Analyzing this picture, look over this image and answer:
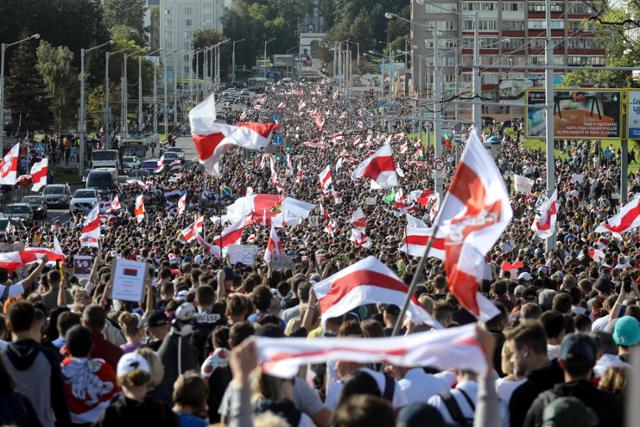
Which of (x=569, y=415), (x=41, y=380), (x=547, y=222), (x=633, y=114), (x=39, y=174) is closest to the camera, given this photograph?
(x=569, y=415)

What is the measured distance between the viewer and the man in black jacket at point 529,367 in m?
7.55

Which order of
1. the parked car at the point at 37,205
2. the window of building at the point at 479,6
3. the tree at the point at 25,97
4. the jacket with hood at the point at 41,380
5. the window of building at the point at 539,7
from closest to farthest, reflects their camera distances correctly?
the jacket with hood at the point at 41,380 < the parked car at the point at 37,205 < the tree at the point at 25,97 < the window of building at the point at 539,7 < the window of building at the point at 479,6

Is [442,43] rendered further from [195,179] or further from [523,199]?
[523,199]

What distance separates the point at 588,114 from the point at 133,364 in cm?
3871

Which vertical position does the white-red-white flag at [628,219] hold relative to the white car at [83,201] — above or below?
above

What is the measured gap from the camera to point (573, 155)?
216 feet

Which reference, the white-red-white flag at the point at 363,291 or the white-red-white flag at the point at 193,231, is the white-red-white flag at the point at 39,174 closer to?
the white-red-white flag at the point at 193,231

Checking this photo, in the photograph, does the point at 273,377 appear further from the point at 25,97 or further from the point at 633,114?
the point at 25,97

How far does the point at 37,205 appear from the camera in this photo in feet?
162

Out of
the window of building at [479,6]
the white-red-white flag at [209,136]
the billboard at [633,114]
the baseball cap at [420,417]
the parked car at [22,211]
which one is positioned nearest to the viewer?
the baseball cap at [420,417]

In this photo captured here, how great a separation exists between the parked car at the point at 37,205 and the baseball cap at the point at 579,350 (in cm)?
4215

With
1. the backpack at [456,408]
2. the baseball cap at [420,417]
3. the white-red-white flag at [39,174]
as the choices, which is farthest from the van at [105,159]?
the baseball cap at [420,417]

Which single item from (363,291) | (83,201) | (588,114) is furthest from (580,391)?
(83,201)

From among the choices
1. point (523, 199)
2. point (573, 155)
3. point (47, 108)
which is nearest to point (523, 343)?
point (523, 199)
